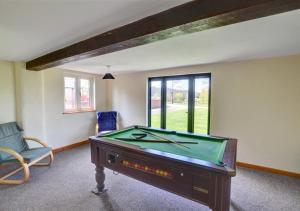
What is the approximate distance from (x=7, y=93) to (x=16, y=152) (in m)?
1.44

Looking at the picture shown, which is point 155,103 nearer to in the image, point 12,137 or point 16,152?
point 16,152

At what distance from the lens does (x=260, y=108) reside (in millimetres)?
3051

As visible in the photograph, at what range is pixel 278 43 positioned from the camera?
85.4 inches

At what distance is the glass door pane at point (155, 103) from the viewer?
4.48m

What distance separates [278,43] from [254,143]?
75.5 inches

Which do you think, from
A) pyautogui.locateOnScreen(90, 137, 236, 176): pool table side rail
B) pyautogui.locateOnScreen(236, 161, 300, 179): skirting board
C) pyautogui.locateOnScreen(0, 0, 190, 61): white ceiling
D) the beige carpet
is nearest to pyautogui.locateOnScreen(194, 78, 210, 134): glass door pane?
pyautogui.locateOnScreen(236, 161, 300, 179): skirting board

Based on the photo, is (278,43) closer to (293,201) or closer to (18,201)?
(293,201)

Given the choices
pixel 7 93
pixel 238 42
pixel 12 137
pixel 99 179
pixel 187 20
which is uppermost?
pixel 238 42

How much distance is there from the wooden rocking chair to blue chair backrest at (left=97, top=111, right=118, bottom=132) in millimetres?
1580

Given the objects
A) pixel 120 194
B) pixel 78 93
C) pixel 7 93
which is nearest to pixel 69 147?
pixel 78 93

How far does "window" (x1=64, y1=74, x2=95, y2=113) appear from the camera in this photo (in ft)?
14.2

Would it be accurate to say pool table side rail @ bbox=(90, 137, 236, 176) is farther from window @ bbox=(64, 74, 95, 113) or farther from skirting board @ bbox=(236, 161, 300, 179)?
window @ bbox=(64, 74, 95, 113)

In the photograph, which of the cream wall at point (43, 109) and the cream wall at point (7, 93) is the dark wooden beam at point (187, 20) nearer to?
the cream wall at point (43, 109)

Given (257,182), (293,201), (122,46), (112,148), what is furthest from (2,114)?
(293,201)
